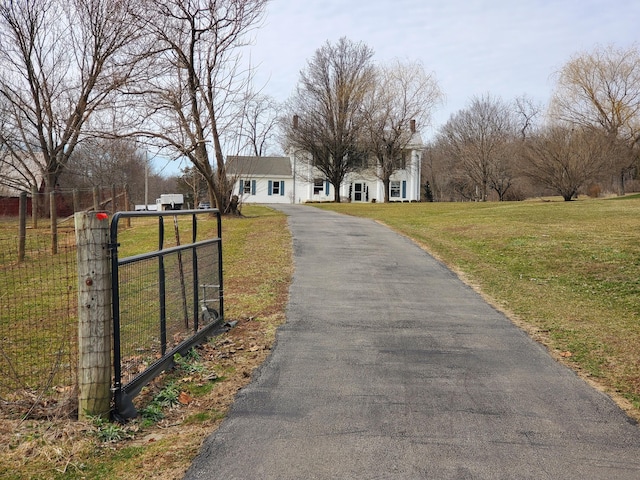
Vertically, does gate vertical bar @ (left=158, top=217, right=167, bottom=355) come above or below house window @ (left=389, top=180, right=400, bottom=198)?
below

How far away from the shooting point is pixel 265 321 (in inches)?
301

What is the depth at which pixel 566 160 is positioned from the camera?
3600 centimetres

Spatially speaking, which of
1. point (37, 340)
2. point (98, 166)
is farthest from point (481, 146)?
point (37, 340)

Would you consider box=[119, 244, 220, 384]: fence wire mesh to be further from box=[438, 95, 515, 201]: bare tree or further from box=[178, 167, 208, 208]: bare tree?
box=[438, 95, 515, 201]: bare tree

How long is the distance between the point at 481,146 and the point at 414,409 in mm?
53857

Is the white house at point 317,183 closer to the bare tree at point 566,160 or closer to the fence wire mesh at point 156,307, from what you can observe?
the bare tree at point 566,160

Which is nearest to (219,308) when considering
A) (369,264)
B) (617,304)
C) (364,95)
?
(369,264)

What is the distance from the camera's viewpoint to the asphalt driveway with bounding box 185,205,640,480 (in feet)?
12.0

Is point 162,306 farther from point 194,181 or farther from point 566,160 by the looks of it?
point 566,160

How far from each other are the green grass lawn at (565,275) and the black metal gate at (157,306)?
12.8 feet

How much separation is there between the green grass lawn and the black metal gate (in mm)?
3889

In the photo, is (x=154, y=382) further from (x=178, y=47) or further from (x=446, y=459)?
(x=178, y=47)

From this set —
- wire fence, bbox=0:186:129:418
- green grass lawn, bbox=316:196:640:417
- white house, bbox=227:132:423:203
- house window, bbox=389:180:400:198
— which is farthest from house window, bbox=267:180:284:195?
wire fence, bbox=0:186:129:418

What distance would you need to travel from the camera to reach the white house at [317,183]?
159 feet
